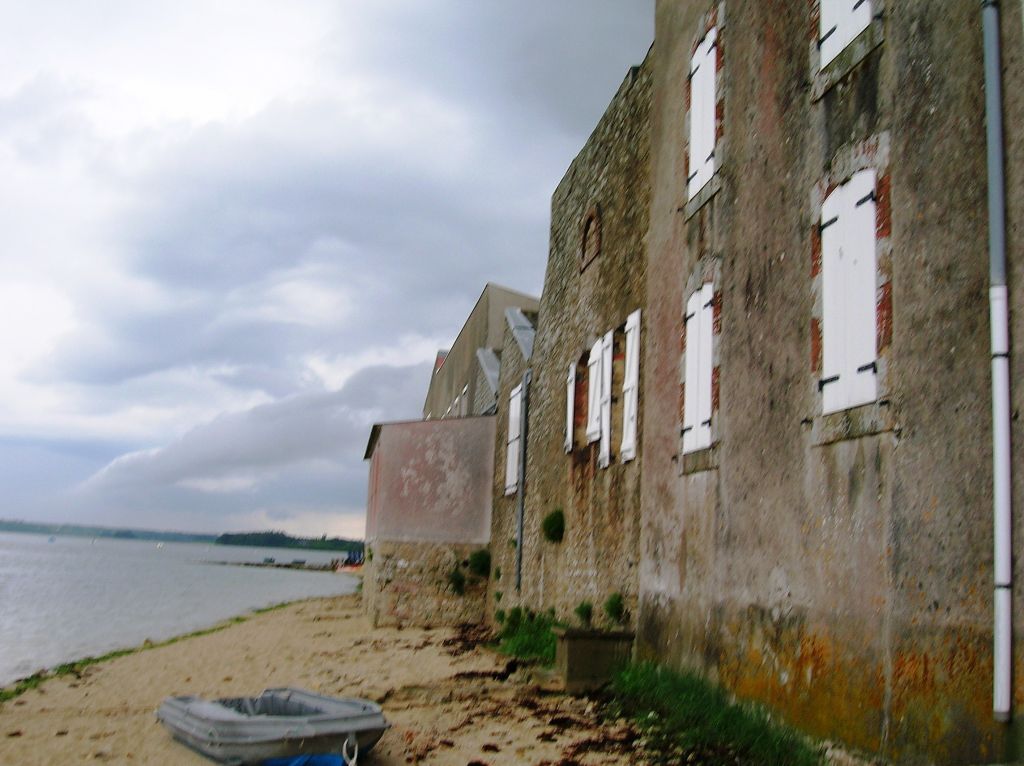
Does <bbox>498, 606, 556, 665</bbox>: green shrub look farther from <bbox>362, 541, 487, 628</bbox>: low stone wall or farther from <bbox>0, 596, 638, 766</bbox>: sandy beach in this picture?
<bbox>362, 541, 487, 628</bbox>: low stone wall

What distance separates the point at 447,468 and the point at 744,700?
11.9m

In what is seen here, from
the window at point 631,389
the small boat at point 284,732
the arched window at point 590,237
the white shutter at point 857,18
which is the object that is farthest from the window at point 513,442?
the white shutter at point 857,18

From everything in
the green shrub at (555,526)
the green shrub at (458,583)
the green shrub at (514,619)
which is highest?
the green shrub at (555,526)

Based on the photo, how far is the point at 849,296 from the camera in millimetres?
5582

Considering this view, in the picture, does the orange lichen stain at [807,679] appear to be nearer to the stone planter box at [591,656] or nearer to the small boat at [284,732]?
the stone planter box at [591,656]

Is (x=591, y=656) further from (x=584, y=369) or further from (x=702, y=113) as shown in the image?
(x=702, y=113)

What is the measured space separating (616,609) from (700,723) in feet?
9.17

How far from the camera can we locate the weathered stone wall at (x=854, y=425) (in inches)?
177

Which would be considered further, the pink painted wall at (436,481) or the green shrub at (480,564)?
the pink painted wall at (436,481)

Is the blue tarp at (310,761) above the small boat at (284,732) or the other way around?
the other way around

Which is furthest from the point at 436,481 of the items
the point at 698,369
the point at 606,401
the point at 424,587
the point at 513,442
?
the point at 698,369

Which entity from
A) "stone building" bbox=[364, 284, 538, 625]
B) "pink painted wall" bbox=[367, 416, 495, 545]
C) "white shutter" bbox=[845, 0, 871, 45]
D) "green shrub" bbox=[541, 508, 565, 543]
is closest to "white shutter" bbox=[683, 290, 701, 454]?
"white shutter" bbox=[845, 0, 871, 45]

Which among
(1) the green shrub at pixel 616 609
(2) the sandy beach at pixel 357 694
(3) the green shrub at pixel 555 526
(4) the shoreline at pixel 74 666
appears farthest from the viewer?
(4) the shoreline at pixel 74 666

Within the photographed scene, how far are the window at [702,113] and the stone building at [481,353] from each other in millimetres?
12388
